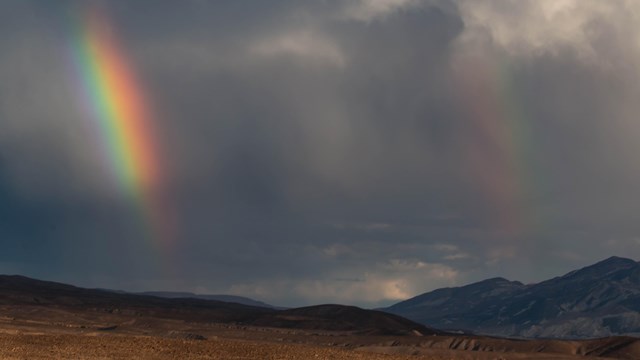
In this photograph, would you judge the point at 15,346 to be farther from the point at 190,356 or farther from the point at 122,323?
the point at 122,323

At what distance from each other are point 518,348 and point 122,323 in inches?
3606

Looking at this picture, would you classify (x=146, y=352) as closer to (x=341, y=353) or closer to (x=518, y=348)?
(x=341, y=353)

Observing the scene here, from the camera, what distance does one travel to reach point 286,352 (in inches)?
3440

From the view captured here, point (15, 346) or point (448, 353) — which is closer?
point (15, 346)

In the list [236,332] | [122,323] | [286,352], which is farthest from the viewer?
[122,323]

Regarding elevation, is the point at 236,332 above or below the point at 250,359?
above

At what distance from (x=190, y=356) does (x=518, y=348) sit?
331 ft

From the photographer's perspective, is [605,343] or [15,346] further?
[605,343]

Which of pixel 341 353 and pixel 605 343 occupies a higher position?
pixel 605 343

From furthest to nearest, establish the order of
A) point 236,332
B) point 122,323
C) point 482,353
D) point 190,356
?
point 122,323
point 236,332
point 482,353
point 190,356

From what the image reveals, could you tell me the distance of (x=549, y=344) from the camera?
16475cm

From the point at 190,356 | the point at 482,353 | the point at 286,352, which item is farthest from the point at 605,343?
the point at 190,356

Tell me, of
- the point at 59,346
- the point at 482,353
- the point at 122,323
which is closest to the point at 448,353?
the point at 482,353

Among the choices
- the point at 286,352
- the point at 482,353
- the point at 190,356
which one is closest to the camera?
the point at 190,356
